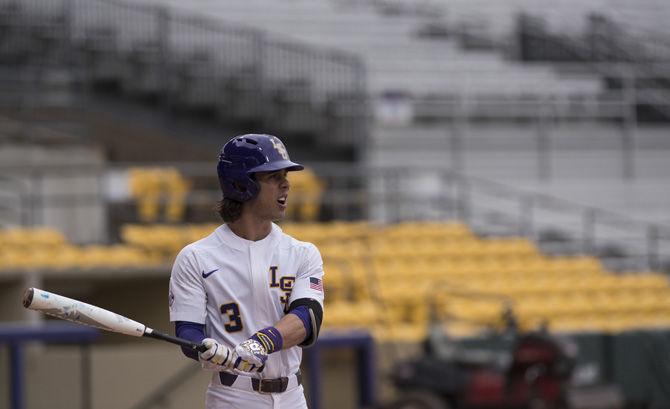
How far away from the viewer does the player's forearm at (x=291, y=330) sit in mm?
Answer: 4508

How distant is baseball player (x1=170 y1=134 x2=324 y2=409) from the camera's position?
457 centimetres

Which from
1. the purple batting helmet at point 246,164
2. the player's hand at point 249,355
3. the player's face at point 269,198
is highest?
the purple batting helmet at point 246,164

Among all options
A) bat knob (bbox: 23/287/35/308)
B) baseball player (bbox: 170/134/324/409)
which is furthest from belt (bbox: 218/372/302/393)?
bat knob (bbox: 23/287/35/308)

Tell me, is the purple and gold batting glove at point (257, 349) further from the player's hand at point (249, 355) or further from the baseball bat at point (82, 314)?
the baseball bat at point (82, 314)

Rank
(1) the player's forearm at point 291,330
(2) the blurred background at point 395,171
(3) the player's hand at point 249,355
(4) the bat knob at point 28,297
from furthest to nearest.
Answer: (2) the blurred background at point 395,171, (1) the player's forearm at point 291,330, (3) the player's hand at point 249,355, (4) the bat knob at point 28,297

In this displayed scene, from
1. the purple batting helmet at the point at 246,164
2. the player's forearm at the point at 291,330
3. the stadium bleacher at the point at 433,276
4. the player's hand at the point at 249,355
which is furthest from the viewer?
the stadium bleacher at the point at 433,276

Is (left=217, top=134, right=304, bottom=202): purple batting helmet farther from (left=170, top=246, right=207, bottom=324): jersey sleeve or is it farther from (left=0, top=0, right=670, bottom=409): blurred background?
(left=0, top=0, right=670, bottom=409): blurred background

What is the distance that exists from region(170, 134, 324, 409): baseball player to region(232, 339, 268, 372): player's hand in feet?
0.31

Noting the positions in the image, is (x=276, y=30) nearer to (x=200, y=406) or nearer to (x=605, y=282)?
(x=605, y=282)

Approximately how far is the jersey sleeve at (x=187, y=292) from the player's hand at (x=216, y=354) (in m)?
0.25

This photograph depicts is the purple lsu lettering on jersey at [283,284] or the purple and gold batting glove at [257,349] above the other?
the purple lsu lettering on jersey at [283,284]

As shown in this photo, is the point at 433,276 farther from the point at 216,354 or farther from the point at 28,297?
the point at 28,297

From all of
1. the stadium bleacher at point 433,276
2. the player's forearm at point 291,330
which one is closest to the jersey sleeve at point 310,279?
the player's forearm at point 291,330

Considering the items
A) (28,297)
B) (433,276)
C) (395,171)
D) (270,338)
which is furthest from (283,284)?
(395,171)
